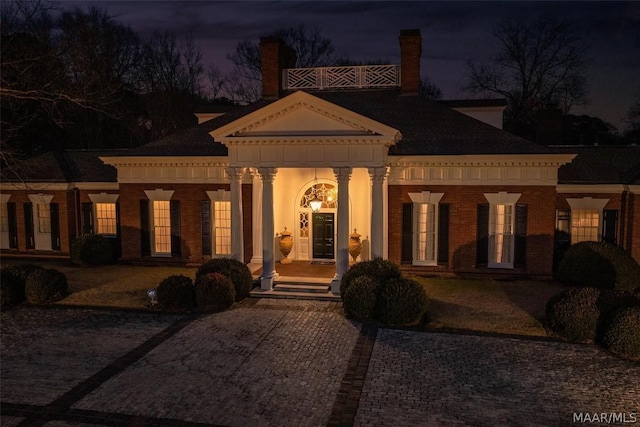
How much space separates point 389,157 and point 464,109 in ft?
22.2

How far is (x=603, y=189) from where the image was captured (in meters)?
21.6

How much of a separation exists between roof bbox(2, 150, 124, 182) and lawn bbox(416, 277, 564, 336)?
15.3 meters

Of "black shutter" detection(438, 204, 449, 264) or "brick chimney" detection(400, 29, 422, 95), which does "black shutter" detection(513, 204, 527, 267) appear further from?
"brick chimney" detection(400, 29, 422, 95)

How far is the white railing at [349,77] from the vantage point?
24.6 meters

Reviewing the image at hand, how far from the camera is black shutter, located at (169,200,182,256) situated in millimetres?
22906

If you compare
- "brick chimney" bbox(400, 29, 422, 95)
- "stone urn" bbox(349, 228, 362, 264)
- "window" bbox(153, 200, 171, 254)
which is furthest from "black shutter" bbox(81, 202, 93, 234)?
"brick chimney" bbox(400, 29, 422, 95)

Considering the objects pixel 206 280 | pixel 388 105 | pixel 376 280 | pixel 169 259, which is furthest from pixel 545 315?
pixel 169 259

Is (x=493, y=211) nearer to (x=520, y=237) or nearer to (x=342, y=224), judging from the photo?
(x=520, y=237)

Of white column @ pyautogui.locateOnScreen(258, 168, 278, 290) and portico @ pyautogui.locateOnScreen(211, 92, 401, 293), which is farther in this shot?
white column @ pyautogui.locateOnScreen(258, 168, 278, 290)

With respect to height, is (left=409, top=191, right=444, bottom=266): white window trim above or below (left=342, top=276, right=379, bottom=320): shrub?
above

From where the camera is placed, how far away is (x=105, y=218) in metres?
25.4

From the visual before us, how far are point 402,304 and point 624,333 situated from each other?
5246 millimetres

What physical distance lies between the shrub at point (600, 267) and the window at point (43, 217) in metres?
21.9

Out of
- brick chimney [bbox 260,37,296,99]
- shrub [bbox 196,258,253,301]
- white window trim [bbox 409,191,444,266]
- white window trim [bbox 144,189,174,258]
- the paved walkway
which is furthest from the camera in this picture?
brick chimney [bbox 260,37,296,99]
